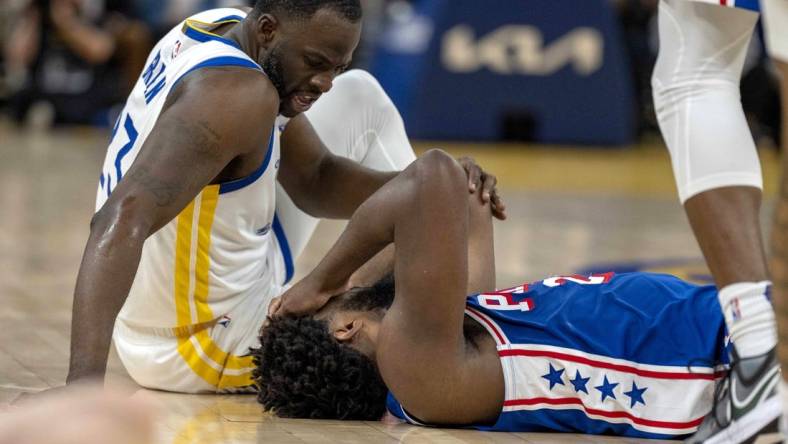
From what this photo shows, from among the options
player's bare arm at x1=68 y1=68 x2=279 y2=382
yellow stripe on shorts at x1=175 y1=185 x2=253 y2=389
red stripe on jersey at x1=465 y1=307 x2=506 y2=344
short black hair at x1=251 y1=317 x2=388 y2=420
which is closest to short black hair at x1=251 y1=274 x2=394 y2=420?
short black hair at x1=251 y1=317 x2=388 y2=420

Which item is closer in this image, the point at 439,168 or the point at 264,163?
the point at 439,168

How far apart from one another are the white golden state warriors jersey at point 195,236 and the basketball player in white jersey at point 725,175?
112cm

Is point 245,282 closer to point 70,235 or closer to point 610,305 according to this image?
point 610,305

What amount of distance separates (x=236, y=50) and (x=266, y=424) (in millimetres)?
978

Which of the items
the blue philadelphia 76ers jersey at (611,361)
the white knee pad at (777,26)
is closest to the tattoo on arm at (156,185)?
the blue philadelphia 76ers jersey at (611,361)

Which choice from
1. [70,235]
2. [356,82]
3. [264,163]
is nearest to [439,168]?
[264,163]

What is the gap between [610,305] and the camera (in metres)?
3.45

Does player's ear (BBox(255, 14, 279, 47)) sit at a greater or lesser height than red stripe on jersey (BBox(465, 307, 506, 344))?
greater

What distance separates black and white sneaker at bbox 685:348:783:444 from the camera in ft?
9.05

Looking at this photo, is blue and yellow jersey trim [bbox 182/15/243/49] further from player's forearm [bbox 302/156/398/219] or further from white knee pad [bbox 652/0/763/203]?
white knee pad [bbox 652/0/763/203]

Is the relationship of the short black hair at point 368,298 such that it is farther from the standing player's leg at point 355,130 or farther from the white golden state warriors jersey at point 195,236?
the standing player's leg at point 355,130

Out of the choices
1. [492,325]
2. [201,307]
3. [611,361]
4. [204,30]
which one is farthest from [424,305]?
[204,30]

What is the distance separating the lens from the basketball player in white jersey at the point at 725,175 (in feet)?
9.15

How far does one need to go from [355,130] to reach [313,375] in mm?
1302
